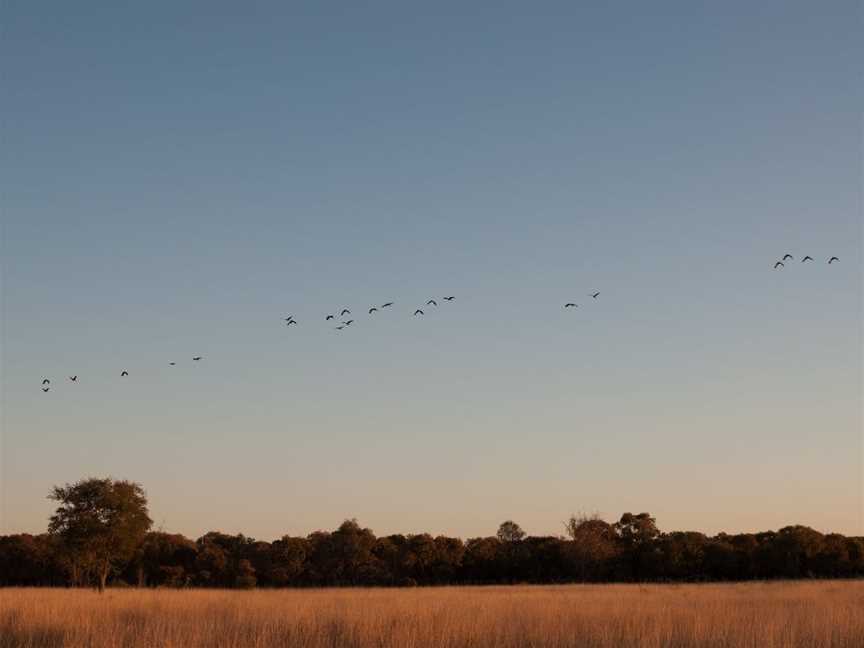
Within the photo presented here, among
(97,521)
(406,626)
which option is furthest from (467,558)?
(406,626)

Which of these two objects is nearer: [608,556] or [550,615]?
[550,615]

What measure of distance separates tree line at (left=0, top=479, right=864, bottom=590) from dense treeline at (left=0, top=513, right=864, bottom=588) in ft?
0.23

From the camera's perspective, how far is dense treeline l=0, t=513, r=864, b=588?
66000mm

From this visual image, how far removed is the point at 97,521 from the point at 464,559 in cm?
3374

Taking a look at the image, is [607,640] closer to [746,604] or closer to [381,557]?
[746,604]

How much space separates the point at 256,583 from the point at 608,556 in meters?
23.4

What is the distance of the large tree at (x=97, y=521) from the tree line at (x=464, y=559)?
17.7 metres

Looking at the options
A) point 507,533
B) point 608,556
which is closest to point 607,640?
point 608,556

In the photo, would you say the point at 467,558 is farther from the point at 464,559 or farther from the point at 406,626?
the point at 406,626

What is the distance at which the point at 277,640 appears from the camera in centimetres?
1694

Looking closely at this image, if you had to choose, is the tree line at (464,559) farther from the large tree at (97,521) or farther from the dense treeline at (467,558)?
the large tree at (97,521)

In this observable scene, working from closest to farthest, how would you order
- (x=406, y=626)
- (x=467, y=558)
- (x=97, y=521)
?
(x=406, y=626) < (x=97, y=521) < (x=467, y=558)

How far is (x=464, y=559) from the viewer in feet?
237

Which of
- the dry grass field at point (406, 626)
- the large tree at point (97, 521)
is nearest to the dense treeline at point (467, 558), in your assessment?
the large tree at point (97, 521)
